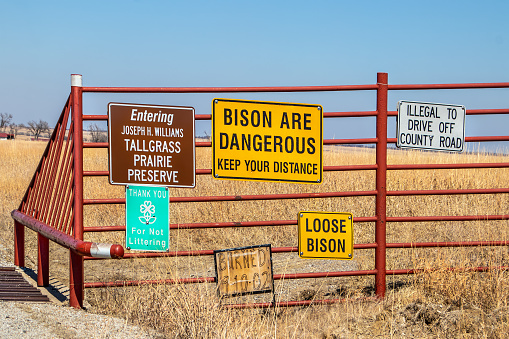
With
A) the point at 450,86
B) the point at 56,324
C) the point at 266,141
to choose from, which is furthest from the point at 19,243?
the point at 450,86

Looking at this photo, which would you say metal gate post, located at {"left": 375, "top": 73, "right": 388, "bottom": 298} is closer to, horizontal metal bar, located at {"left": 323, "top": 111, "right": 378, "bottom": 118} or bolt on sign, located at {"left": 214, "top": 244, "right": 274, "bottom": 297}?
horizontal metal bar, located at {"left": 323, "top": 111, "right": 378, "bottom": 118}

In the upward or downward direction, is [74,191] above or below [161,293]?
above

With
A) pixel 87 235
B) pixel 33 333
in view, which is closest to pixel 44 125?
pixel 87 235

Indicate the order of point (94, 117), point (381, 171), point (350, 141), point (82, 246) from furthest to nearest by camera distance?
point (381, 171)
point (350, 141)
point (94, 117)
point (82, 246)

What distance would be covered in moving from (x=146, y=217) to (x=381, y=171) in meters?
2.39

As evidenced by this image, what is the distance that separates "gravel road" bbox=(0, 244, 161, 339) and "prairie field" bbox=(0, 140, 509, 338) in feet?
0.68

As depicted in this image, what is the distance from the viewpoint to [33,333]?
3914 mm

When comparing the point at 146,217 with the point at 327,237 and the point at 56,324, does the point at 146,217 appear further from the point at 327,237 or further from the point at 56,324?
the point at 327,237

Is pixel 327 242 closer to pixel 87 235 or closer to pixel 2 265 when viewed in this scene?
pixel 2 265

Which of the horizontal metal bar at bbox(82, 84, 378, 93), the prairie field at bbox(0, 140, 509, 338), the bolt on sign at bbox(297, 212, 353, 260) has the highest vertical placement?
the horizontal metal bar at bbox(82, 84, 378, 93)

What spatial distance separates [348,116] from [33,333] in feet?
11.3

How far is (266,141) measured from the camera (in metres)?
5.63

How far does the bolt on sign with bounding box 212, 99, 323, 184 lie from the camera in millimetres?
5562

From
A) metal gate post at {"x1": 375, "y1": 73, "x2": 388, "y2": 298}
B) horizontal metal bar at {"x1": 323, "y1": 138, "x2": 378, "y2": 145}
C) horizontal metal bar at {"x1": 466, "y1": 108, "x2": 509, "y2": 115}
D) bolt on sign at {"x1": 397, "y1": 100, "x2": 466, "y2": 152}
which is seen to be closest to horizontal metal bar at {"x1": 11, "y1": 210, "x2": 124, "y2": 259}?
horizontal metal bar at {"x1": 323, "y1": 138, "x2": 378, "y2": 145}
